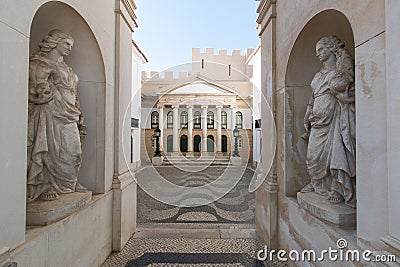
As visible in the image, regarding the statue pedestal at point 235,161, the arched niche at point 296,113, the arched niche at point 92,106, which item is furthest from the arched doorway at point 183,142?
the arched niche at point 296,113

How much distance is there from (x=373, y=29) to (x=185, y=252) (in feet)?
10.8

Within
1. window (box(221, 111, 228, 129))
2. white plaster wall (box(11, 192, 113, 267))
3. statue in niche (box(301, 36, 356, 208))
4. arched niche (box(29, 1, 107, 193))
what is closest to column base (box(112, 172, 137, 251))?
white plaster wall (box(11, 192, 113, 267))

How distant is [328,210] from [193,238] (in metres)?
2.43

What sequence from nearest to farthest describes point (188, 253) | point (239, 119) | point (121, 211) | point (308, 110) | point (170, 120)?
point (308, 110)
point (188, 253)
point (121, 211)
point (239, 119)
point (170, 120)

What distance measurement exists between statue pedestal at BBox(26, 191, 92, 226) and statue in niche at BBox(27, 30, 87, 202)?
0.36ft

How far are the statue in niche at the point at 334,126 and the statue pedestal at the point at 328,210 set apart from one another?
86 mm

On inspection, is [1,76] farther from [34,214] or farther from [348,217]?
[348,217]

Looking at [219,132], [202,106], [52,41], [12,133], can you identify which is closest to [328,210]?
[12,133]

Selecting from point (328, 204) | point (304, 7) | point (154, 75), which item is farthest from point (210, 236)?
point (154, 75)

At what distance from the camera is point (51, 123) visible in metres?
2.63

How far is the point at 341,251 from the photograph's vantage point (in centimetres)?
216

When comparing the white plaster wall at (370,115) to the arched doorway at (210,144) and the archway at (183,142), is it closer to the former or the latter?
the arched doorway at (210,144)

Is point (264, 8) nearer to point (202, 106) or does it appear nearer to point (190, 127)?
point (202, 106)

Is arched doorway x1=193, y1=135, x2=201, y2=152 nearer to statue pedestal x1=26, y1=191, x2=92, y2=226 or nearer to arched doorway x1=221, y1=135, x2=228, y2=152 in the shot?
arched doorway x1=221, y1=135, x2=228, y2=152
